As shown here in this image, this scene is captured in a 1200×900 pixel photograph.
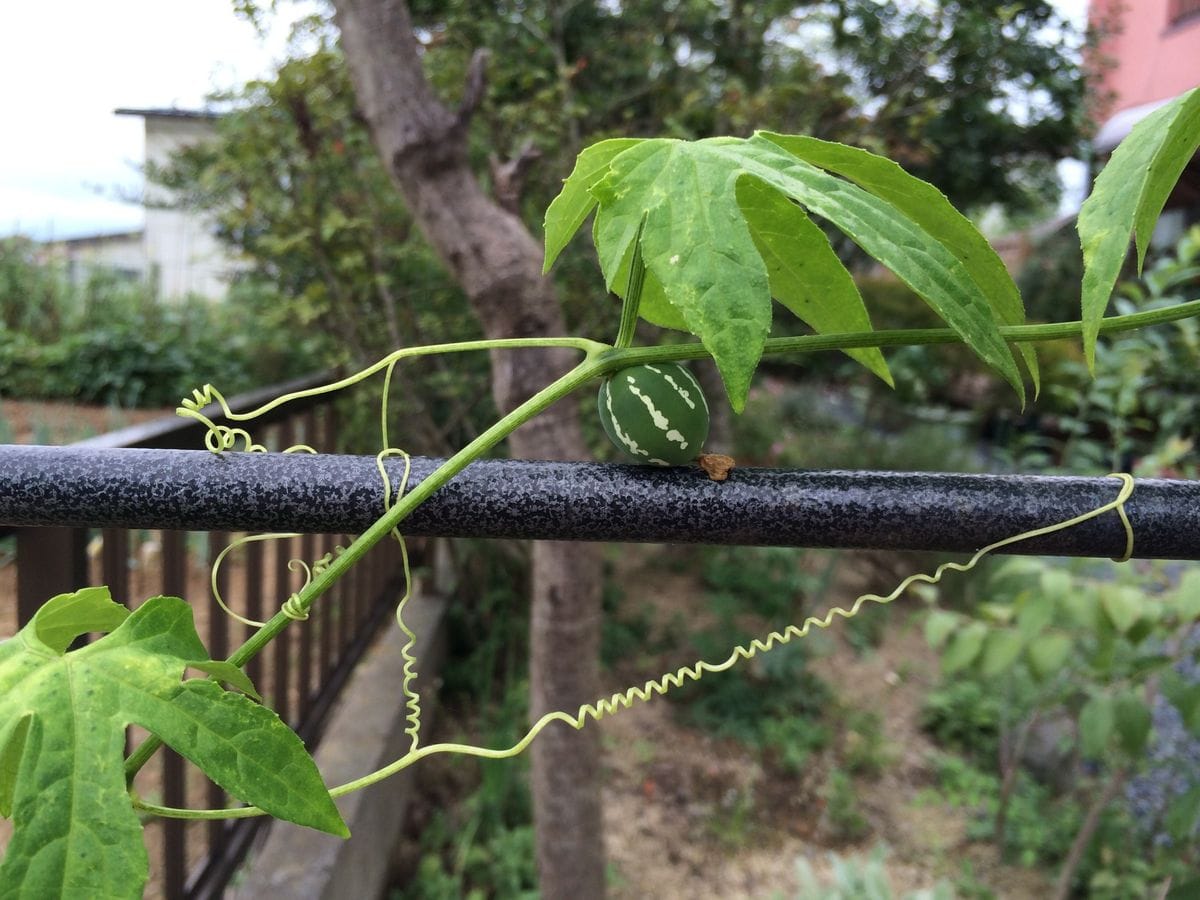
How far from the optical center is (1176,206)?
635cm

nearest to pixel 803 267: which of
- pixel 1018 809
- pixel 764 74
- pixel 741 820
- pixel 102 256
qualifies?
pixel 741 820

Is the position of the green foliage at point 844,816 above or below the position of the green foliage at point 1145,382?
below

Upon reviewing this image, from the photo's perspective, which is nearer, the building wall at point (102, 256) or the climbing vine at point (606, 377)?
the climbing vine at point (606, 377)

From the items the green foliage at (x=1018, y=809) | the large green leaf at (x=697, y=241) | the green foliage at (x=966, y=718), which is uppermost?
the large green leaf at (x=697, y=241)

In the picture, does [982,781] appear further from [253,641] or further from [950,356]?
[950,356]

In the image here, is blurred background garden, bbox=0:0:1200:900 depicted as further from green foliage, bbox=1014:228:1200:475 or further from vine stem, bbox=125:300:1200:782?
vine stem, bbox=125:300:1200:782

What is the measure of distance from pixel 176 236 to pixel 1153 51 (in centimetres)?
950

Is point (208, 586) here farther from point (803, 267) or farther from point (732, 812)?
point (803, 267)

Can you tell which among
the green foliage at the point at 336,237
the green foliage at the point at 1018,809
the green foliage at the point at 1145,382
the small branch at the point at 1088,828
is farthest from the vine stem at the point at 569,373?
the green foliage at the point at 1018,809

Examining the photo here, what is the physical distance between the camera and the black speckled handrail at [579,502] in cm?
51

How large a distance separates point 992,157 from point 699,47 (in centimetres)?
304

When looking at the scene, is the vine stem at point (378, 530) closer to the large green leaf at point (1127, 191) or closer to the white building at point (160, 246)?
the large green leaf at point (1127, 191)

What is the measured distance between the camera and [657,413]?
1.77 feet

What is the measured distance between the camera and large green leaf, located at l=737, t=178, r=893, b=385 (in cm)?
59
